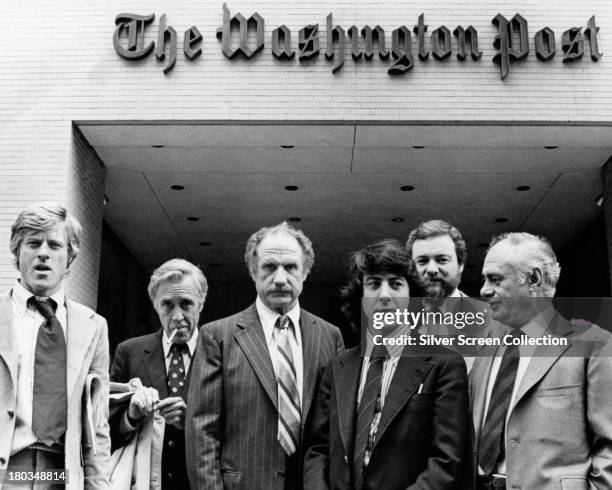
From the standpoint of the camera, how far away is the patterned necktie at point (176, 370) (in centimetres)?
400

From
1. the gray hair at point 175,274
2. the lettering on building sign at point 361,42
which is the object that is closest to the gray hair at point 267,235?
the gray hair at point 175,274

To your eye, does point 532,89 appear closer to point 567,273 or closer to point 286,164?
point 286,164

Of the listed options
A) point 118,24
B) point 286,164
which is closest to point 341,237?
point 286,164

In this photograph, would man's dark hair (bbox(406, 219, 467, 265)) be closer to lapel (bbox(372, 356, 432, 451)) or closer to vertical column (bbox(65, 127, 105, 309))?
lapel (bbox(372, 356, 432, 451))

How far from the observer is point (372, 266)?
11.6 ft

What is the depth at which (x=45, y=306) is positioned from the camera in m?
3.23

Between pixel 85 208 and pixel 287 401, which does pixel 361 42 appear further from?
pixel 287 401

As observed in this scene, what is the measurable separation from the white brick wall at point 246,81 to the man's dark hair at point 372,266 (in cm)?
408

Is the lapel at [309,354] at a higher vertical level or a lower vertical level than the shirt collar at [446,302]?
lower

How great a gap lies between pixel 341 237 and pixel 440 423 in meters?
8.45

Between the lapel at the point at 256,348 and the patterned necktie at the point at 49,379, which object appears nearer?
the patterned necktie at the point at 49,379

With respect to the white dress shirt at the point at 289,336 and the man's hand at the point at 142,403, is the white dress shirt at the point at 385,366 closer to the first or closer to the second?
the white dress shirt at the point at 289,336

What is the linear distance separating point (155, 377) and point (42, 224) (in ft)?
3.60

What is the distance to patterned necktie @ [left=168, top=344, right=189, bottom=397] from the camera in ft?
13.1
